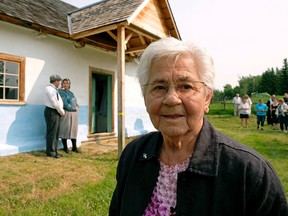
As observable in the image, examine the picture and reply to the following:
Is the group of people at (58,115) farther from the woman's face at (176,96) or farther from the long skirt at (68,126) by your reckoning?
the woman's face at (176,96)

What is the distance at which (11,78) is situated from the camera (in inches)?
269

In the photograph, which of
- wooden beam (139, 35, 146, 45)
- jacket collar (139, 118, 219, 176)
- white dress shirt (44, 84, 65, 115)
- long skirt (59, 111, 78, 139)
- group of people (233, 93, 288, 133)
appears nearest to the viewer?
jacket collar (139, 118, 219, 176)

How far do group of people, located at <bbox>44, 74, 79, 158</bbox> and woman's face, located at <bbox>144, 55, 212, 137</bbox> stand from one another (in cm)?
530

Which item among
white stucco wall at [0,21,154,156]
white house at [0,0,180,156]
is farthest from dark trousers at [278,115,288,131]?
white stucco wall at [0,21,154,156]

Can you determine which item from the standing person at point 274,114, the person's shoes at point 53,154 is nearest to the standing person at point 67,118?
the person's shoes at point 53,154

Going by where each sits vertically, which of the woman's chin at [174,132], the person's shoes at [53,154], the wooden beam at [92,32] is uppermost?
the wooden beam at [92,32]

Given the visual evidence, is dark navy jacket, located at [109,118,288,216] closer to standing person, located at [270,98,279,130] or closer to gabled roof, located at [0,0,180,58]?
gabled roof, located at [0,0,180,58]

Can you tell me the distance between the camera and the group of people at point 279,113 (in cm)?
1399

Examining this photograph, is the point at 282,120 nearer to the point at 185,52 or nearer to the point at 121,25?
the point at 121,25

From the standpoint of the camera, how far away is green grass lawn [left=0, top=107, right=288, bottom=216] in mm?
3605

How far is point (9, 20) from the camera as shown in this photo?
6.29 metres

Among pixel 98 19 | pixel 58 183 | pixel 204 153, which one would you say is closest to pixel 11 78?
pixel 98 19

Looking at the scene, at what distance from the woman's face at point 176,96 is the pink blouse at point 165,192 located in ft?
0.78

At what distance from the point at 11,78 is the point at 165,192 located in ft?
21.5
